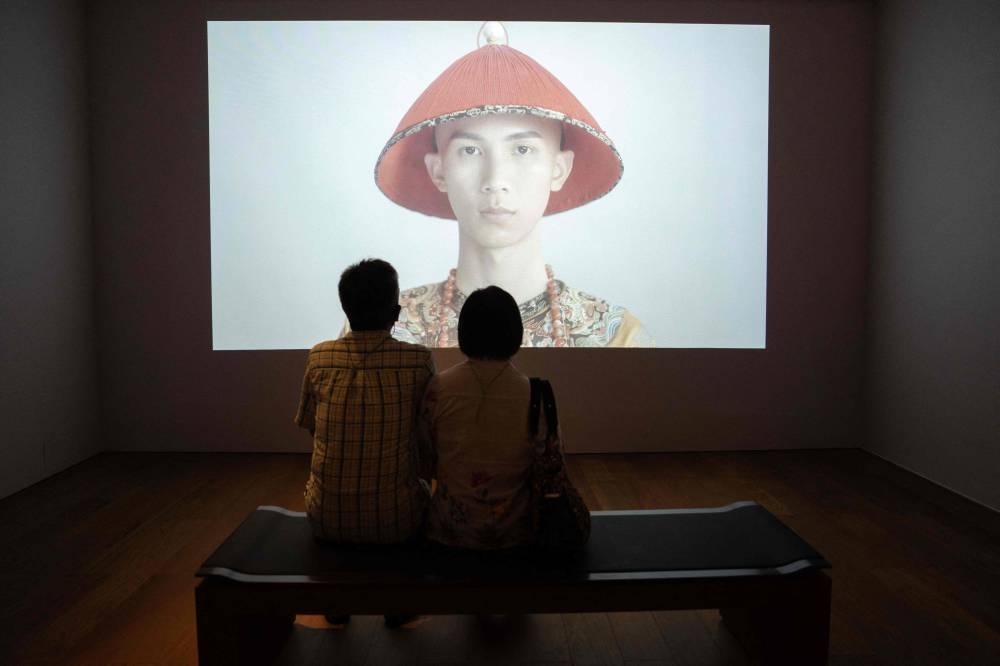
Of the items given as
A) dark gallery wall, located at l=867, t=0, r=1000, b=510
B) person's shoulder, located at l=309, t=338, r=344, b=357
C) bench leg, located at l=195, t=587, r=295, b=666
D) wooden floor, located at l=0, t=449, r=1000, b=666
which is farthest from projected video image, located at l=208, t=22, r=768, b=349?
bench leg, located at l=195, t=587, r=295, b=666

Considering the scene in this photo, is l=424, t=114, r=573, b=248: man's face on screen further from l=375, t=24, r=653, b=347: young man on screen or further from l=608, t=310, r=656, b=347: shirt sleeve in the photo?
l=608, t=310, r=656, b=347: shirt sleeve

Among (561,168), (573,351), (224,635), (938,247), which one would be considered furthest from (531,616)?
(938,247)

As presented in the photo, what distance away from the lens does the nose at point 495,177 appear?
393 centimetres

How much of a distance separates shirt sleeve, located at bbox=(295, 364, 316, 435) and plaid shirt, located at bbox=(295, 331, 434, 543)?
0.03m

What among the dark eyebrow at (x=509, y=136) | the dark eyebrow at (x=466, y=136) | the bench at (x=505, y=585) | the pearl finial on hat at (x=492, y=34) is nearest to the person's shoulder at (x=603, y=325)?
the dark eyebrow at (x=509, y=136)

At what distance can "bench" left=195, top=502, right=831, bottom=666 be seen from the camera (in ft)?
5.51

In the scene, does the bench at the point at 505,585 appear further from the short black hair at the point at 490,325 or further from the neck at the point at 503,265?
the neck at the point at 503,265

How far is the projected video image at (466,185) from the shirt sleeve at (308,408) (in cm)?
218

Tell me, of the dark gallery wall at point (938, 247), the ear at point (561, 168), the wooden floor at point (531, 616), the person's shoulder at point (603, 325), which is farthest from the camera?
the person's shoulder at point (603, 325)

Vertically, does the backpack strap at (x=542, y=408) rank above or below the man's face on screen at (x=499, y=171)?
below

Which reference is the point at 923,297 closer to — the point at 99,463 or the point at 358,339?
the point at 358,339

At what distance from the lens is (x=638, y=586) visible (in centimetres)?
170

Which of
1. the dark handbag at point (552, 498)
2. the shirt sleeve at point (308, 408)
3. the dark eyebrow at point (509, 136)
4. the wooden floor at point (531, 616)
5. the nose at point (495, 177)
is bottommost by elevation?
the wooden floor at point (531, 616)

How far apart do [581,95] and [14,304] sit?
317cm
